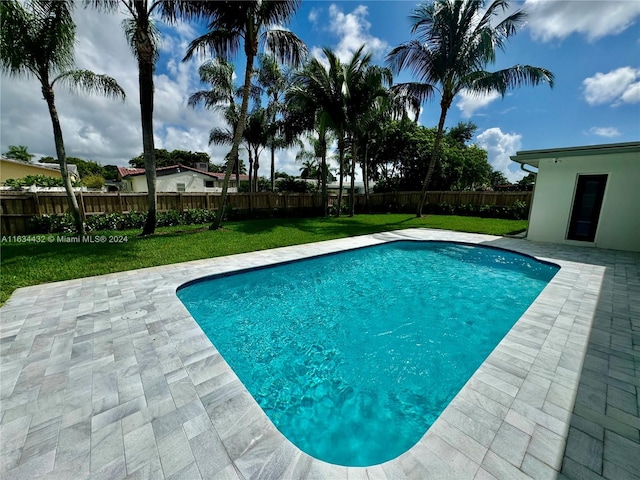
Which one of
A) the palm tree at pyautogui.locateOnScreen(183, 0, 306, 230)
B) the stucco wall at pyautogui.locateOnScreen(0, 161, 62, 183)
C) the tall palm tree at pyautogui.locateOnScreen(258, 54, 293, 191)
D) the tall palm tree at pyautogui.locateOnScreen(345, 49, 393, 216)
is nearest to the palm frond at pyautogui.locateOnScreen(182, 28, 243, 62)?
the palm tree at pyautogui.locateOnScreen(183, 0, 306, 230)

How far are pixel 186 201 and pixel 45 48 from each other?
6.59m

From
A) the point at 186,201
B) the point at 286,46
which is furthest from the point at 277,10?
the point at 186,201

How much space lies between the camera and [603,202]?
765 cm

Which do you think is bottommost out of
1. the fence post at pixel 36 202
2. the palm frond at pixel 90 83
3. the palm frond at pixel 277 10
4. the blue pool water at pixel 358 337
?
the blue pool water at pixel 358 337

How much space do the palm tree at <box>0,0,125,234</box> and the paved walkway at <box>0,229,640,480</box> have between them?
6.68 m

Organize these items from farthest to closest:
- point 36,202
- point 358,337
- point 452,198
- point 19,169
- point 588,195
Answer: point 19,169
point 452,198
point 36,202
point 588,195
point 358,337

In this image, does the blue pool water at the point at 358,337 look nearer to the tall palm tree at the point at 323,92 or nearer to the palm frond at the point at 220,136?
the tall palm tree at the point at 323,92

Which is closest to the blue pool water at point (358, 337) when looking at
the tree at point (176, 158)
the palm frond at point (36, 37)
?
the palm frond at point (36, 37)

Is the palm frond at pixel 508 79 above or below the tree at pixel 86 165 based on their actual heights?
above

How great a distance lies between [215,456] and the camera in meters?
1.68

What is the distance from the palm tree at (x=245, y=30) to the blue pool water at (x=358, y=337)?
594cm

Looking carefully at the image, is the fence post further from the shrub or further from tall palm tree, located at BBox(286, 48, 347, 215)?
tall palm tree, located at BBox(286, 48, 347, 215)

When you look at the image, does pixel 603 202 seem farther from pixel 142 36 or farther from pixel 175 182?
pixel 175 182

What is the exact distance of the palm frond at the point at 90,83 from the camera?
713 centimetres
